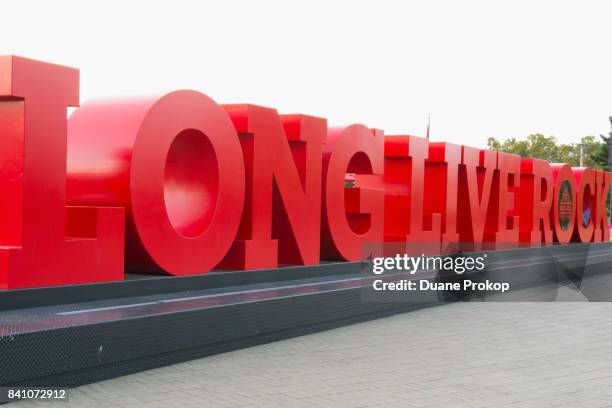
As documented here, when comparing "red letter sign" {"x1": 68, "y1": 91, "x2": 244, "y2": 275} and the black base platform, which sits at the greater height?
"red letter sign" {"x1": 68, "y1": 91, "x2": 244, "y2": 275}

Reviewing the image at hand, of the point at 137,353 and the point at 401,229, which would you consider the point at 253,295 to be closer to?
the point at 137,353

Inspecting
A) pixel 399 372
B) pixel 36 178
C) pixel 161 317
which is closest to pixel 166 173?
pixel 36 178

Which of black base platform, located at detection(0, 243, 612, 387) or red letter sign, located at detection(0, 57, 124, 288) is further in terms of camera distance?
red letter sign, located at detection(0, 57, 124, 288)

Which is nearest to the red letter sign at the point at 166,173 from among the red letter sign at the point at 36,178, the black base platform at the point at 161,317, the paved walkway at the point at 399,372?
the black base platform at the point at 161,317

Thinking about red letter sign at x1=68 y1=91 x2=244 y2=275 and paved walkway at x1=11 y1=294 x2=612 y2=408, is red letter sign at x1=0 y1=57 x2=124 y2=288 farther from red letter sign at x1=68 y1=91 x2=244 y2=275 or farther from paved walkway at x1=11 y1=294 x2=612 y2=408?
paved walkway at x1=11 y1=294 x2=612 y2=408

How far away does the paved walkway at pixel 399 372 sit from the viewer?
250 inches

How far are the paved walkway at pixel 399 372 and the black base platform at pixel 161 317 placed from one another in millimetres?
165

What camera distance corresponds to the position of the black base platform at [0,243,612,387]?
20.7ft

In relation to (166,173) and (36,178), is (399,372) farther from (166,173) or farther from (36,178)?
(166,173)

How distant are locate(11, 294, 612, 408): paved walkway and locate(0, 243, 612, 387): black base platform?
0.54 feet

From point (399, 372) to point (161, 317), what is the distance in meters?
2.13

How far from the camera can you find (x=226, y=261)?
10.3 m

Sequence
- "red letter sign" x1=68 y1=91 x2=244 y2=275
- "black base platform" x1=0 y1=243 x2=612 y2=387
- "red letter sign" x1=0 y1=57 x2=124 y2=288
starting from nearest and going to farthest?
"black base platform" x1=0 y1=243 x2=612 y2=387, "red letter sign" x1=0 y1=57 x2=124 y2=288, "red letter sign" x1=68 y1=91 x2=244 y2=275

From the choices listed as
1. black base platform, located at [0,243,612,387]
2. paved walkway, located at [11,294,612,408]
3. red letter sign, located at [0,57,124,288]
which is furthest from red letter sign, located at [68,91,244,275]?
paved walkway, located at [11,294,612,408]
